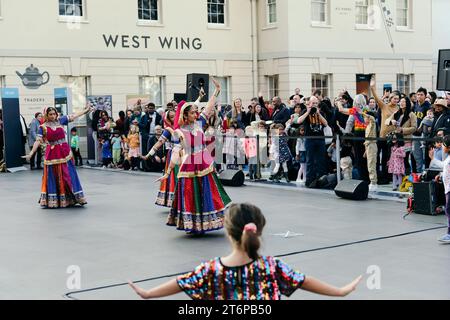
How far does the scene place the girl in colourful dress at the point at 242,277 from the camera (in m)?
4.01

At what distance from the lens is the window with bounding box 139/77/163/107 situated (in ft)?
87.2

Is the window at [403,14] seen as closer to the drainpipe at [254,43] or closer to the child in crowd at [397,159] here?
the drainpipe at [254,43]

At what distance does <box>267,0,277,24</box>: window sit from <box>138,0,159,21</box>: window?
4.29m

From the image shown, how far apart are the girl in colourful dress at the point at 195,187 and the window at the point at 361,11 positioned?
20.0 m

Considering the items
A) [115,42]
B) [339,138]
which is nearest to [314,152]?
[339,138]

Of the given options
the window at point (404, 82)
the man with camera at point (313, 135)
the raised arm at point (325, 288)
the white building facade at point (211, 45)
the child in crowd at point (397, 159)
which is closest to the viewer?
the raised arm at point (325, 288)

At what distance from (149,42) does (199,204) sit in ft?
56.1

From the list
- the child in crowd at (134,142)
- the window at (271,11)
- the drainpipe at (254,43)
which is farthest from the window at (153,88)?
the child in crowd at (134,142)

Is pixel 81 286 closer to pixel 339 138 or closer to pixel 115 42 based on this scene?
pixel 339 138

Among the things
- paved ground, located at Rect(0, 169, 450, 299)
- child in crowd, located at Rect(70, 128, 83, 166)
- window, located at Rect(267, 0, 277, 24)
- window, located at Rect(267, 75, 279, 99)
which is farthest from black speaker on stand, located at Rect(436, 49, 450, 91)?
window, located at Rect(267, 75, 279, 99)

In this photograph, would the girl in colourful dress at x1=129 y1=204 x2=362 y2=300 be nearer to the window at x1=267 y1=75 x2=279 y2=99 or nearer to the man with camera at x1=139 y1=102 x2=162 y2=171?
the man with camera at x1=139 y1=102 x2=162 y2=171

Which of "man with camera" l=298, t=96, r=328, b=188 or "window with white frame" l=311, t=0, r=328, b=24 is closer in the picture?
"man with camera" l=298, t=96, r=328, b=188
